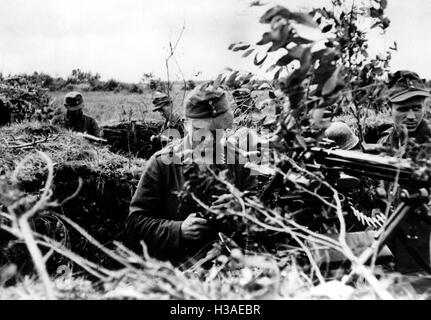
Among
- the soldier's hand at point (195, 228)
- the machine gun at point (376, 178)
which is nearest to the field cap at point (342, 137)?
the soldier's hand at point (195, 228)

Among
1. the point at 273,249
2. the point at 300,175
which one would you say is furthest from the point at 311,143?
the point at 273,249

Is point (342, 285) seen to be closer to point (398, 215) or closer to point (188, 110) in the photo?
point (398, 215)

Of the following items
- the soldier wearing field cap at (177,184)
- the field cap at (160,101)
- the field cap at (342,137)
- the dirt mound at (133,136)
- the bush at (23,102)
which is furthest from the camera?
the bush at (23,102)

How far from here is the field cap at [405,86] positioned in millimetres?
2410

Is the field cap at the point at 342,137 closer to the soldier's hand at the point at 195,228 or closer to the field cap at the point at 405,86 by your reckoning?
the field cap at the point at 405,86

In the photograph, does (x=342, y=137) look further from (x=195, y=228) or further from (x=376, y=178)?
(x=376, y=178)

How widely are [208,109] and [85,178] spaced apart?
3.53 metres

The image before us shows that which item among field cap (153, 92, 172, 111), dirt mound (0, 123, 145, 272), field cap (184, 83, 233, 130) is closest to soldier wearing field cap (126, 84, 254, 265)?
field cap (184, 83, 233, 130)

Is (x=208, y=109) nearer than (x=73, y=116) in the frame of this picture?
Yes

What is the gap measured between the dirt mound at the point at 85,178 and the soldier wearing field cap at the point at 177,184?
284 cm

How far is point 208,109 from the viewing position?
2992 mm

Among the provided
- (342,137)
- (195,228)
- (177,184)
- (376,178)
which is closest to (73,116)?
(342,137)

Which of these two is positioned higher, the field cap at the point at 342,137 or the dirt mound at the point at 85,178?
the field cap at the point at 342,137

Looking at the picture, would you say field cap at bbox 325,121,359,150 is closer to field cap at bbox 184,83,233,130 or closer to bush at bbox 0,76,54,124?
field cap at bbox 184,83,233,130
